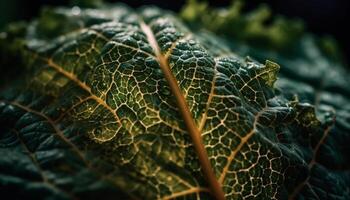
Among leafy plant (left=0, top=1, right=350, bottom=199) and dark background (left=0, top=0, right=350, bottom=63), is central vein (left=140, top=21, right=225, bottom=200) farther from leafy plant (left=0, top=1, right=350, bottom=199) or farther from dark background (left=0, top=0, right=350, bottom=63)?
dark background (left=0, top=0, right=350, bottom=63)

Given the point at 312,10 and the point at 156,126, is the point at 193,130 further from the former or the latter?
the point at 312,10

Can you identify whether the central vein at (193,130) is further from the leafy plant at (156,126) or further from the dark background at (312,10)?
the dark background at (312,10)

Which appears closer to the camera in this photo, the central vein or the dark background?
the central vein

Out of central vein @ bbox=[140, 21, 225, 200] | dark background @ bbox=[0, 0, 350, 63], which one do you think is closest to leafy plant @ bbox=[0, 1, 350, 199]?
central vein @ bbox=[140, 21, 225, 200]

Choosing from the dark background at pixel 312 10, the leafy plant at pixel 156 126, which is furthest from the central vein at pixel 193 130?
the dark background at pixel 312 10

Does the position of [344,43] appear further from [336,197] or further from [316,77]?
[336,197]

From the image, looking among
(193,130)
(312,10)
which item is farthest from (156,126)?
(312,10)

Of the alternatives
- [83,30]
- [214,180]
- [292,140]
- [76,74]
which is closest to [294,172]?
[292,140]
